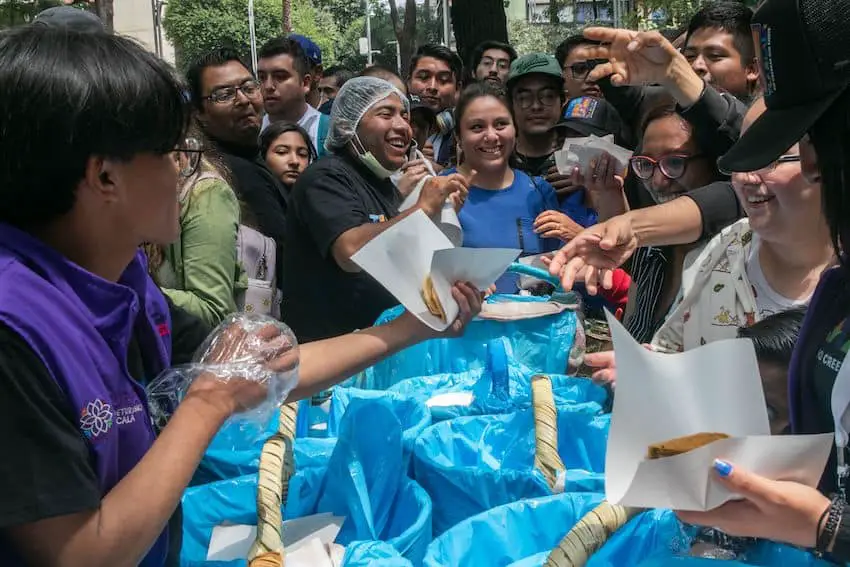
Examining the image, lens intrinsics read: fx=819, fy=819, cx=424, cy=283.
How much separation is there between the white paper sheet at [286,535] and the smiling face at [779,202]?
1.13 meters

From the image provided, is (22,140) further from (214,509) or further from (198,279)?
(198,279)

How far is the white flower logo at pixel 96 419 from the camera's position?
1030 mm

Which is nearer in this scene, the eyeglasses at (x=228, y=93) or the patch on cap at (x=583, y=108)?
the eyeglasses at (x=228, y=93)

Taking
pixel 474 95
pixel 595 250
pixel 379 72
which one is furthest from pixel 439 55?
pixel 595 250

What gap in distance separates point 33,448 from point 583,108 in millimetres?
3497

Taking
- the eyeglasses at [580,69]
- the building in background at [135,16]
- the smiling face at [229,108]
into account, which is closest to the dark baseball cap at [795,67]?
the smiling face at [229,108]

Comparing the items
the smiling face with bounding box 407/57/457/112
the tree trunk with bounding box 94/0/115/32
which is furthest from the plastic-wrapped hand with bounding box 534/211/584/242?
the tree trunk with bounding box 94/0/115/32

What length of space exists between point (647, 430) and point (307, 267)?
201cm

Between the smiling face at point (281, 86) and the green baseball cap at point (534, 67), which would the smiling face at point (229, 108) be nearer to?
the smiling face at point (281, 86)

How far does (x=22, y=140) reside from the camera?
3.36 ft

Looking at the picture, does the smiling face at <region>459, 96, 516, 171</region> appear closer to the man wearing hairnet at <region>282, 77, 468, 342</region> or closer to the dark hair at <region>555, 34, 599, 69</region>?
the man wearing hairnet at <region>282, 77, 468, 342</region>

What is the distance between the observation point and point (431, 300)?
1.65 m

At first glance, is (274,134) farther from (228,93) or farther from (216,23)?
(216,23)

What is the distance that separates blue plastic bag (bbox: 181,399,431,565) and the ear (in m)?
0.84
